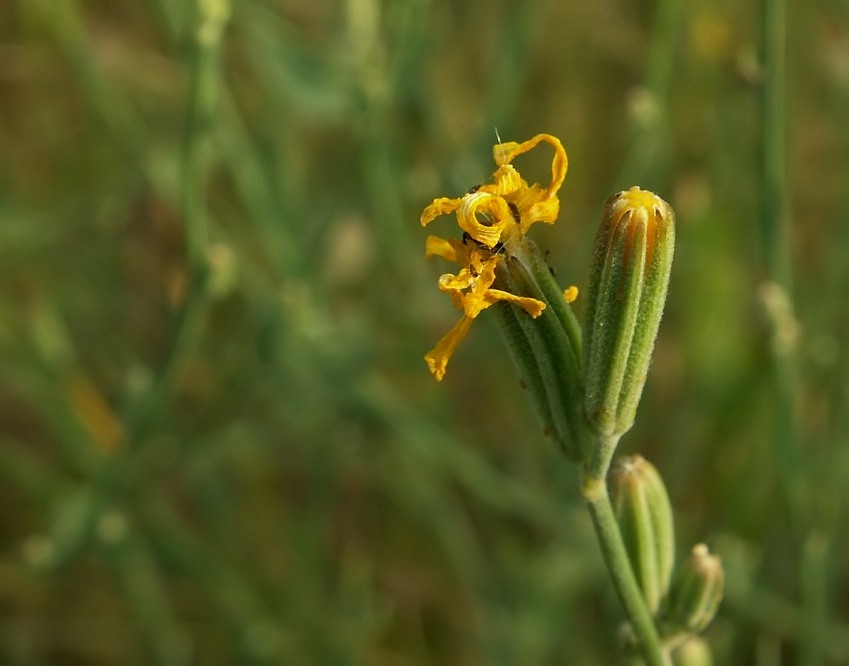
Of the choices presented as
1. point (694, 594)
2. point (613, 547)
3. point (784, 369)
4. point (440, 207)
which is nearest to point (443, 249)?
point (440, 207)

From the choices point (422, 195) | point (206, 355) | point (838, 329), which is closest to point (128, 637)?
point (206, 355)

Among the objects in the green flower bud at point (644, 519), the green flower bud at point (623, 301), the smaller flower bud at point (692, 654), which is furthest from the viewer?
the smaller flower bud at point (692, 654)

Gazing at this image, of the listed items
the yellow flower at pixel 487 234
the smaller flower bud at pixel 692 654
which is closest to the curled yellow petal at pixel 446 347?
the yellow flower at pixel 487 234

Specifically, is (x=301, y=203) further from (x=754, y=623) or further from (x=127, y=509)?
(x=754, y=623)

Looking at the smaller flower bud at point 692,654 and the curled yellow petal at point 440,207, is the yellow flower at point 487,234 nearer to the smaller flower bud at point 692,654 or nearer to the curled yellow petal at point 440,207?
the curled yellow petal at point 440,207

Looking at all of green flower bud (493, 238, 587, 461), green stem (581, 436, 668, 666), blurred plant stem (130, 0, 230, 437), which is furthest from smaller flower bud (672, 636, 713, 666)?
blurred plant stem (130, 0, 230, 437)

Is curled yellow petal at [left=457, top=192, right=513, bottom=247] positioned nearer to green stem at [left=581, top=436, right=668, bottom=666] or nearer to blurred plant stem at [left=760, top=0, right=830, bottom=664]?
green stem at [left=581, top=436, right=668, bottom=666]

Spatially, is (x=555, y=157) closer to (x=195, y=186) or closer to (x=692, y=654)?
(x=692, y=654)
